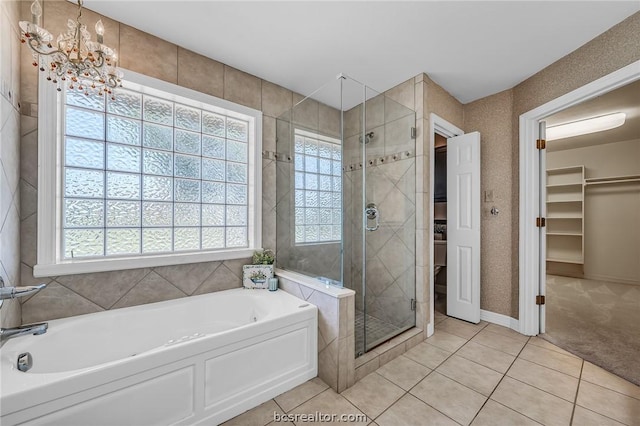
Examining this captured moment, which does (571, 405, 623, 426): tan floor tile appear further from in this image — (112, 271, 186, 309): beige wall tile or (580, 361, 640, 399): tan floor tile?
(112, 271, 186, 309): beige wall tile

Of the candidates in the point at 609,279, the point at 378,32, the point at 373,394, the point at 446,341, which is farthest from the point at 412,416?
the point at 609,279

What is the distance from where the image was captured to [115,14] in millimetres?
1722

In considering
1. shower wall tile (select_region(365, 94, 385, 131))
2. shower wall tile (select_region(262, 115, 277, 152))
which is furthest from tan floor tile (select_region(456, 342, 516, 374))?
shower wall tile (select_region(262, 115, 277, 152))

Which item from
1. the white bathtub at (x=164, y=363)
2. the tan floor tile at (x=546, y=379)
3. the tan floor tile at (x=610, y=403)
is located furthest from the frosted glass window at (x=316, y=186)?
the tan floor tile at (x=610, y=403)

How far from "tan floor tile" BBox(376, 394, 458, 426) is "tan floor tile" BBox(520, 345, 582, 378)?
1.16m

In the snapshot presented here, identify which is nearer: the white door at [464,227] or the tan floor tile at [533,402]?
the tan floor tile at [533,402]

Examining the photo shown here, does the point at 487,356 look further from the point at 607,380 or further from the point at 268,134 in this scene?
the point at 268,134

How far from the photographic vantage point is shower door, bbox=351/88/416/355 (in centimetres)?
239

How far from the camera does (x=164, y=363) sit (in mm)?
1257

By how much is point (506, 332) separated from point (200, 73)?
3.77 m

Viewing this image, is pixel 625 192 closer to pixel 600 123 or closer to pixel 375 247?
pixel 600 123

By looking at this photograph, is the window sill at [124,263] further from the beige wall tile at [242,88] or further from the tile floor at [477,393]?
the beige wall tile at [242,88]

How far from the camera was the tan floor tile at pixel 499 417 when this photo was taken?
1.41 m

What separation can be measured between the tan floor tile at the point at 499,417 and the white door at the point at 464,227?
4.34ft
